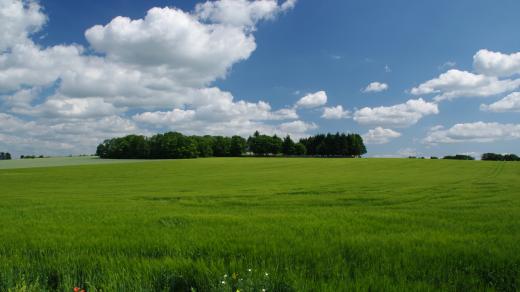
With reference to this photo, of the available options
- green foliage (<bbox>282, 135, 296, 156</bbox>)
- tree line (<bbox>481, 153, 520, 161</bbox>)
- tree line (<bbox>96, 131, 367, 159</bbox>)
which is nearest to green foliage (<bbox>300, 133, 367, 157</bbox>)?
tree line (<bbox>96, 131, 367, 159</bbox>)

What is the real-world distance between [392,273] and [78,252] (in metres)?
5.54

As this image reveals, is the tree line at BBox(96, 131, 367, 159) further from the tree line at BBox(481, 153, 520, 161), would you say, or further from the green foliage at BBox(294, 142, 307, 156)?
the tree line at BBox(481, 153, 520, 161)

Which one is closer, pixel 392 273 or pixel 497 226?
pixel 392 273

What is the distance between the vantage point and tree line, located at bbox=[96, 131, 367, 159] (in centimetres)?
12381

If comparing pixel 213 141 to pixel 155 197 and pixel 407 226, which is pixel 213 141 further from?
pixel 407 226

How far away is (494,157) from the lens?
110938 millimetres

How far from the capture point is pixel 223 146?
14575 centimetres

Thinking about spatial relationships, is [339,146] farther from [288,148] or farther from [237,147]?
[237,147]

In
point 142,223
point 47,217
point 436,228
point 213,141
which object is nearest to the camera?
point 436,228

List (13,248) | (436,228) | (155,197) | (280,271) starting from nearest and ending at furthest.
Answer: (280,271)
(13,248)
(436,228)
(155,197)

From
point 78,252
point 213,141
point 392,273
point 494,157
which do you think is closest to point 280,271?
point 392,273

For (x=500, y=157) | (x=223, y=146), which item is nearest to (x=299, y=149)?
(x=223, y=146)

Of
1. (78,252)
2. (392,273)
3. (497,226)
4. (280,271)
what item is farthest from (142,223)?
(497,226)

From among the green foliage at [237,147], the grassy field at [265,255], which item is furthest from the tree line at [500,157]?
the grassy field at [265,255]
